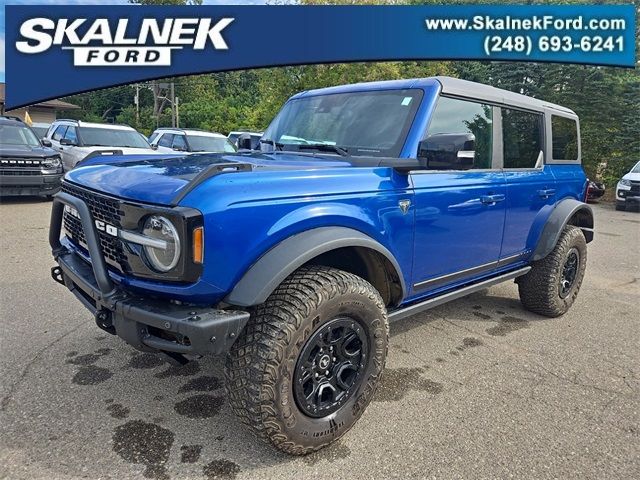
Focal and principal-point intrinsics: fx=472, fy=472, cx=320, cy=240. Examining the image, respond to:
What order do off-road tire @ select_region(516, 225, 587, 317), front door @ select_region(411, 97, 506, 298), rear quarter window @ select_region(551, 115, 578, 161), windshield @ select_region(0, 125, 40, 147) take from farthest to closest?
windshield @ select_region(0, 125, 40, 147), rear quarter window @ select_region(551, 115, 578, 161), off-road tire @ select_region(516, 225, 587, 317), front door @ select_region(411, 97, 506, 298)

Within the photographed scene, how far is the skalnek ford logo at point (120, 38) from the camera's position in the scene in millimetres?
9375

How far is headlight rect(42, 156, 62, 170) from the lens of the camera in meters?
9.71

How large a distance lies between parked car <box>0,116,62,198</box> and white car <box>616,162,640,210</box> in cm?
1505

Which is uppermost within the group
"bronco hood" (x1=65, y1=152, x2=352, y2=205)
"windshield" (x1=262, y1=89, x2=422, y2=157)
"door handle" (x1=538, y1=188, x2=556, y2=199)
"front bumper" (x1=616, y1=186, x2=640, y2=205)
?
"windshield" (x1=262, y1=89, x2=422, y2=157)

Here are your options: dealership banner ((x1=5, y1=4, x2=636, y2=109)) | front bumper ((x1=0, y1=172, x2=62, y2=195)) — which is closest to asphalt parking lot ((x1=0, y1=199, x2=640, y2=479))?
front bumper ((x1=0, y1=172, x2=62, y2=195))

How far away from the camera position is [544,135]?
4.26 meters

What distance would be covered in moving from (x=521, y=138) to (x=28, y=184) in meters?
9.51

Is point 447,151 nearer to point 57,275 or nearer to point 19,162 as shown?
point 57,275

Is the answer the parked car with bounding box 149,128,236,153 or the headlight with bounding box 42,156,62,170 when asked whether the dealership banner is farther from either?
the parked car with bounding box 149,128,236,153

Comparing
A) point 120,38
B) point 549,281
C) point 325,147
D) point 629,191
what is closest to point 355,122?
point 325,147

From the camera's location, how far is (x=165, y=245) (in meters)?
2.04

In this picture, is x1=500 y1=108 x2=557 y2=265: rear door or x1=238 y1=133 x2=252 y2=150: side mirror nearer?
x1=500 y1=108 x2=557 y2=265: rear door

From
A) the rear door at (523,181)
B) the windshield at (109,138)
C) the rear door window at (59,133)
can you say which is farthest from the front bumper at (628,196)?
the rear door window at (59,133)

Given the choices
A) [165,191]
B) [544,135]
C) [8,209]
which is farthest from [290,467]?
[8,209]
